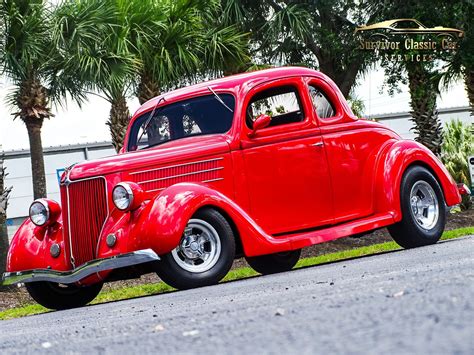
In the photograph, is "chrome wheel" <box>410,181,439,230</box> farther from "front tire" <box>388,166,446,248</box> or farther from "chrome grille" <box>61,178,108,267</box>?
"chrome grille" <box>61,178,108,267</box>

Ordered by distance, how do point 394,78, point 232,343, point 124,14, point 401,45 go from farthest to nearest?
point 394,78 → point 401,45 → point 124,14 → point 232,343

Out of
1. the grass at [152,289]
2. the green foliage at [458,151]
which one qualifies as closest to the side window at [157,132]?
the grass at [152,289]

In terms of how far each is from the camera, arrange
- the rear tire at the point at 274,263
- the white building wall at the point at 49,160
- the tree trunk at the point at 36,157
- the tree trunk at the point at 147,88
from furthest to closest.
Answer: the white building wall at the point at 49,160, the tree trunk at the point at 147,88, the tree trunk at the point at 36,157, the rear tire at the point at 274,263

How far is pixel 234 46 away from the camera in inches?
758

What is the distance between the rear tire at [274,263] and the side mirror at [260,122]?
211cm

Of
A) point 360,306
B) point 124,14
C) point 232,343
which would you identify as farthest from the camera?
point 124,14

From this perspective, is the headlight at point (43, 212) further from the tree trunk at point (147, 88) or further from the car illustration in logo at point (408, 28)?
the car illustration in logo at point (408, 28)

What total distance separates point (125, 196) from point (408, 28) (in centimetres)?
1404

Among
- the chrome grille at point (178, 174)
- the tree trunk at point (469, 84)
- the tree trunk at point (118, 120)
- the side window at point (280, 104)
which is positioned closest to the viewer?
the chrome grille at point (178, 174)

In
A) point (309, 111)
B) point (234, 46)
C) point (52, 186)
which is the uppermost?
point (234, 46)

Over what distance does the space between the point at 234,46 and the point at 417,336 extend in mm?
16629

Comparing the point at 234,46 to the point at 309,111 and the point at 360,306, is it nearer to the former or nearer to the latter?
the point at 309,111

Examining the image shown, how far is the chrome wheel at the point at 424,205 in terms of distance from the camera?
392 inches

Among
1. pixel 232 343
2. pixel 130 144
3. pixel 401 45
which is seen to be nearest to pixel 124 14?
pixel 401 45
